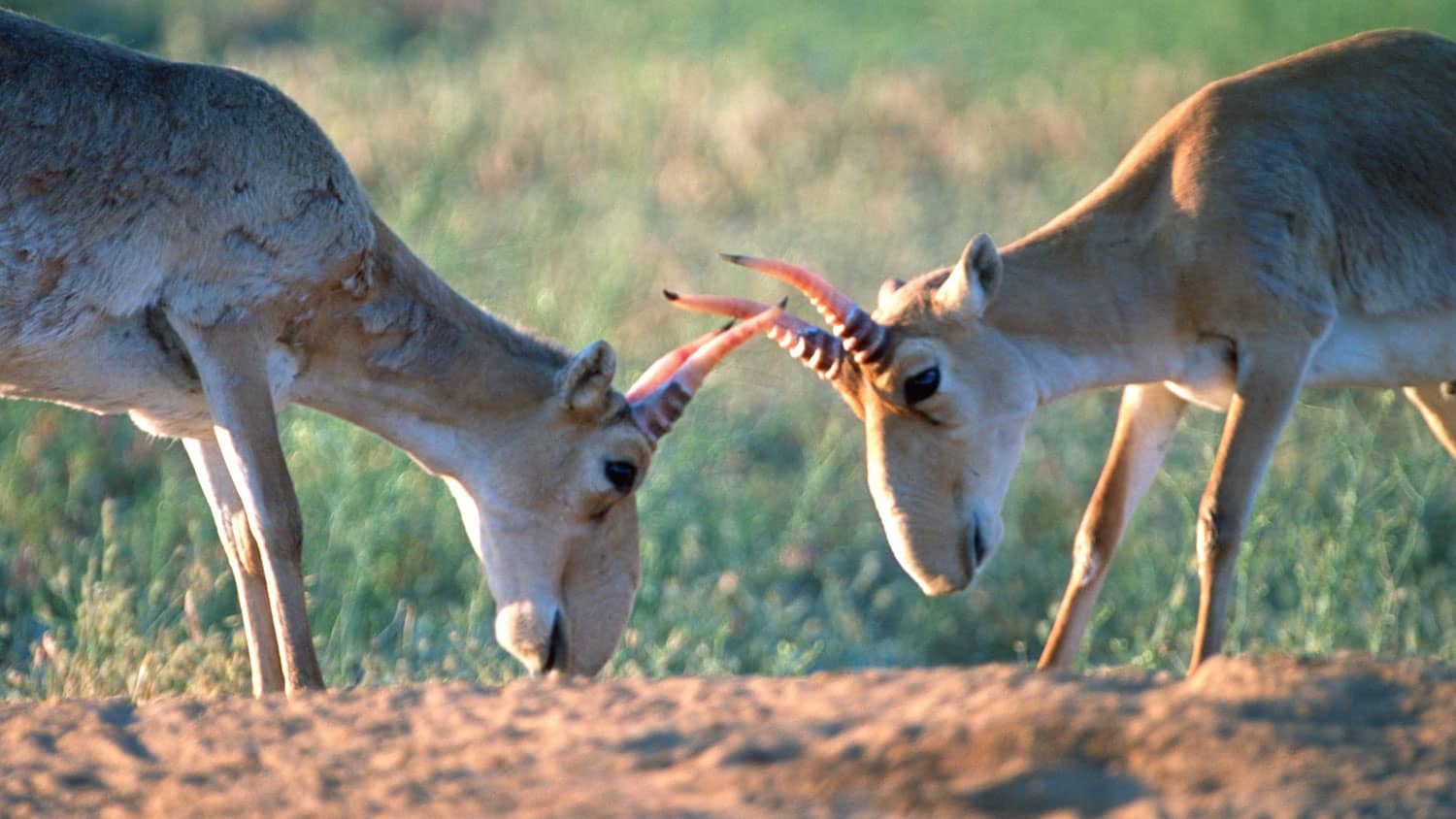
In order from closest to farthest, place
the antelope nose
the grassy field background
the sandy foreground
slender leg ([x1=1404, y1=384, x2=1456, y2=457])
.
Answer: the sandy foreground < the antelope nose < slender leg ([x1=1404, y1=384, x2=1456, y2=457]) < the grassy field background

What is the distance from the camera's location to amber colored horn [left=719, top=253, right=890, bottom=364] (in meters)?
5.65

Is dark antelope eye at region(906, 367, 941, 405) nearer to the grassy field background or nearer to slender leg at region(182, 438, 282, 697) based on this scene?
the grassy field background

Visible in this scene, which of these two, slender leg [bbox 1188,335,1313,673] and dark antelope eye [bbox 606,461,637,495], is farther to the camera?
dark antelope eye [bbox 606,461,637,495]

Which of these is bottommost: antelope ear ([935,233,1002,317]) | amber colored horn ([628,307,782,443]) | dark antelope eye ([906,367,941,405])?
dark antelope eye ([906,367,941,405])

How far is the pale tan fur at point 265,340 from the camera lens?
531cm

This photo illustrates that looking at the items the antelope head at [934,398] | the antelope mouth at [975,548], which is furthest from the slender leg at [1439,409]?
the antelope mouth at [975,548]

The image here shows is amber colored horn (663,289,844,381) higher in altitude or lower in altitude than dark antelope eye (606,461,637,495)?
higher

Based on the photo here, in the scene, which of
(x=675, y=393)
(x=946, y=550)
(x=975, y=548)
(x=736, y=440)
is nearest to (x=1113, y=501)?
(x=975, y=548)

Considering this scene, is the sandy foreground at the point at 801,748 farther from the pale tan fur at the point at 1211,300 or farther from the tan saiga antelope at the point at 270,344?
the pale tan fur at the point at 1211,300

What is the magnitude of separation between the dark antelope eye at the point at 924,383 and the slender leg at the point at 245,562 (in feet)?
7.64

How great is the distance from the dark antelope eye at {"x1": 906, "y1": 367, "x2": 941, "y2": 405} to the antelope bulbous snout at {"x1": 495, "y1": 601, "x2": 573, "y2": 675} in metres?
1.49

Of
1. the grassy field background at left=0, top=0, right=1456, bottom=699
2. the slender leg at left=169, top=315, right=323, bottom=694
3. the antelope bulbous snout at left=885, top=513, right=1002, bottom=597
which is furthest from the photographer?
the grassy field background at left=0, top=0, right=1456, bottom=699

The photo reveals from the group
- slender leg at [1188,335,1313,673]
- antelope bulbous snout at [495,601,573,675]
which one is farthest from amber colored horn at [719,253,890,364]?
antelope bulbous snout at [495,601,573,675]

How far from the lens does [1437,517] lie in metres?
8.75
